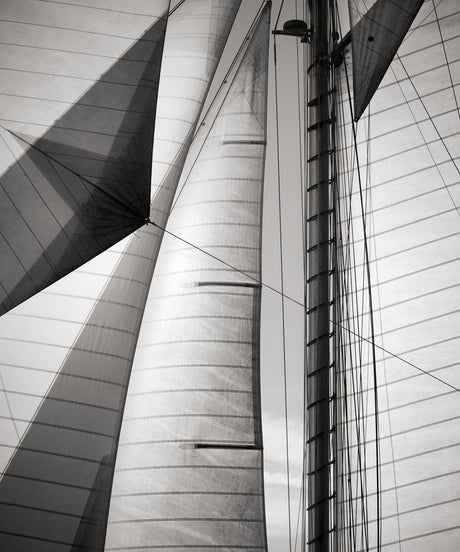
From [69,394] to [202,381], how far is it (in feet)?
4.08

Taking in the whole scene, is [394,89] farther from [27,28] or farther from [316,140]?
[27,28]

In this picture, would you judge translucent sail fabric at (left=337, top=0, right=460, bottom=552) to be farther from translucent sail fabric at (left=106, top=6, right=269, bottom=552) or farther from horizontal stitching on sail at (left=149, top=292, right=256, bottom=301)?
horizontal stitching on sail at (left=149, top=292, right=256, bottom=301)

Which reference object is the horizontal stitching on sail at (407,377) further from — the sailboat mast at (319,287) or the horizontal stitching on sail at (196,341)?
the horizontal stitching on sail at (196,341)

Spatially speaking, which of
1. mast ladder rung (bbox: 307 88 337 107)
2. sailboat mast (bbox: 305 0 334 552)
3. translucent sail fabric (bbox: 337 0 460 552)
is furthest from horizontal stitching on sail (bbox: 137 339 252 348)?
mast ladder rung (bbox: 307 88 337 107)

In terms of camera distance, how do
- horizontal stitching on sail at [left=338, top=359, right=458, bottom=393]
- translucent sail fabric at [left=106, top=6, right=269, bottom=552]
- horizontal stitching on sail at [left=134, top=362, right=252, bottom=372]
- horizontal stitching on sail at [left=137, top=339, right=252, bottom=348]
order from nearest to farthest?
1. translucent sail fabric at [left=106, top=6, right=269, bottom=552]
2. horizontal stitching on sail at [left=338, top=359, right=458, bottom=393]
3. horizontal stitching on sail at [left=134, top=362, right=252, bottom=372]
4. horizontal stitching on sail at [left=137, top=339, right=252, bottom=348]

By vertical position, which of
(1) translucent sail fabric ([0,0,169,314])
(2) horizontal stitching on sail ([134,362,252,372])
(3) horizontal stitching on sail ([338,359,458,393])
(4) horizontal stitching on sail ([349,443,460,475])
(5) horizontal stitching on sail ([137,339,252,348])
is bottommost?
(4) horizontal stitching on sail ([349,443,460,475])

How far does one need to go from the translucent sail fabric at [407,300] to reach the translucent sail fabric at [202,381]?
0.91 metres

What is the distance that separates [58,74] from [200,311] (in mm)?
2440

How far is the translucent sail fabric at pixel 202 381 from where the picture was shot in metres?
5.90

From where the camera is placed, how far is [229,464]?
243 inches

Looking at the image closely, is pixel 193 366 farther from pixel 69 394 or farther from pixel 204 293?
pixel 69 394

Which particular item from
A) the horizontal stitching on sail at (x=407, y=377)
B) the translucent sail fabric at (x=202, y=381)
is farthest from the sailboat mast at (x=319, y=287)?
the translucent sail fabric at (x=202, y=381)

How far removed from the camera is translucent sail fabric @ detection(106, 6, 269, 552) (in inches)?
232

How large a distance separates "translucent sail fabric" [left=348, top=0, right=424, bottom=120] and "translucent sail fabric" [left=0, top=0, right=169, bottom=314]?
2075mm
